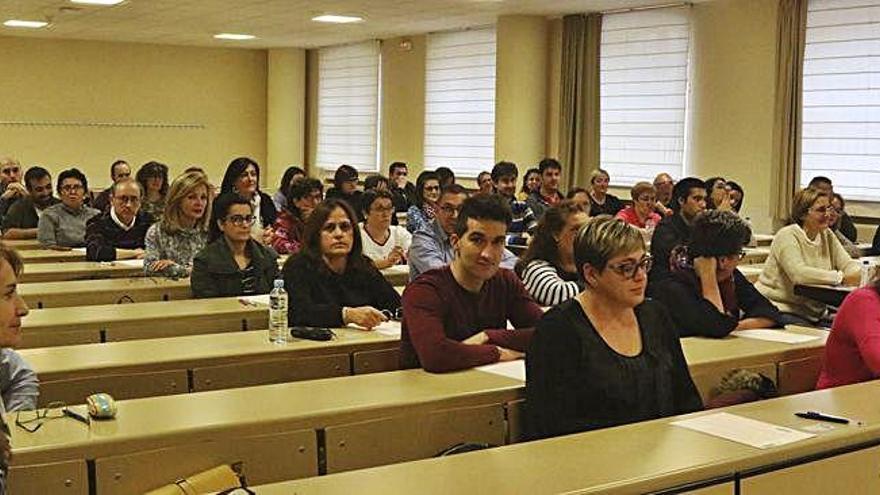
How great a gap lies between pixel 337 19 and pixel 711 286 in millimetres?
9304

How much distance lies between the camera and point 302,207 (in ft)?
25.3

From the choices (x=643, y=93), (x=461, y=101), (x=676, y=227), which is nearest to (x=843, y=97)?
(x=643, y=93)

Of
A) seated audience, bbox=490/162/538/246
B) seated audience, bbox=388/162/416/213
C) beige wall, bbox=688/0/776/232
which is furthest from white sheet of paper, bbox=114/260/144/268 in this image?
beige wall, bbox=688/0/776/232

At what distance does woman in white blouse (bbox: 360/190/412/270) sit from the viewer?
22.7ft

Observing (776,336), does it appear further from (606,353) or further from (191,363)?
(191,363)

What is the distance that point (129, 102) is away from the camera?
16.7 m

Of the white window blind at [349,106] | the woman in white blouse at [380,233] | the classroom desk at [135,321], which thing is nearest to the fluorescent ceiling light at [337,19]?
the white window blind at [349,106]

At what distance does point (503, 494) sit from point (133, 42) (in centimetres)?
1555

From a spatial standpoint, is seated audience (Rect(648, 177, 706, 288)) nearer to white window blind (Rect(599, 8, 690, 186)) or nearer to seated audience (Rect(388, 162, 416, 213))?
white window blind (Rect(599, 8, 690, 186))

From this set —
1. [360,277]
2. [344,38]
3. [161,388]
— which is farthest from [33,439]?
[344,38]

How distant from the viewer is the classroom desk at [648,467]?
225cm

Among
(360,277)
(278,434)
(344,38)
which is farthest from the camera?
(344,38)

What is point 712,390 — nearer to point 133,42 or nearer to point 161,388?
point 161,388

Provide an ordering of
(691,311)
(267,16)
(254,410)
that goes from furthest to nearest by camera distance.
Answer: (267,16)
(691,311)
(254,410)
